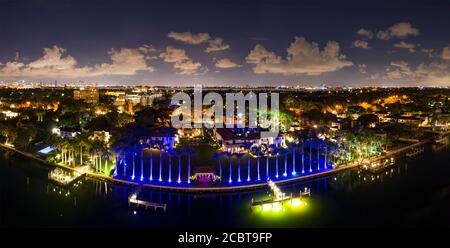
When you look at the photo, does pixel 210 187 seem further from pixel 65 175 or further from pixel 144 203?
pixel 65 175

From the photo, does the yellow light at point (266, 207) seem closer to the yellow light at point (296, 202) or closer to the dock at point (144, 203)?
the yellow light at point (296, 202)

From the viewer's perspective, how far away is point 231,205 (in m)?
9.78

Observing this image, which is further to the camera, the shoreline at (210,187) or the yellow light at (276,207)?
the shoreline at (210,187)

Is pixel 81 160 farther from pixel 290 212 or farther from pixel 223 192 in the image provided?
pixel 290 212

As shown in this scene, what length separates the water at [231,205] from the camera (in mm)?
8992

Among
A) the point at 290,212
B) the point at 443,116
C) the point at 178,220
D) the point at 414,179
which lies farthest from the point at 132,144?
the point at 443,116

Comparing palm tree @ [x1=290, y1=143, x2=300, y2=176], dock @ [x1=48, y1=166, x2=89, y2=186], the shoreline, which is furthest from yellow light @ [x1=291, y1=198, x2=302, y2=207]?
dock @ [x1=48, y1=166, x2=89, y2=186]

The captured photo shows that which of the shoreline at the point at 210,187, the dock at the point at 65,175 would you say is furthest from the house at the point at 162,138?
the shoreline at the point at 210,187

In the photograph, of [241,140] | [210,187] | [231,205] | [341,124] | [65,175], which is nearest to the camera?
[231,205]

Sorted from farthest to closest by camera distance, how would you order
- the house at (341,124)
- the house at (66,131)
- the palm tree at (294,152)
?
the house at (341,124), the house at (66,131), the palm tree at (294,152)

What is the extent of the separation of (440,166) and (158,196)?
36.6 feet

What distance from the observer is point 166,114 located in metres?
25.9

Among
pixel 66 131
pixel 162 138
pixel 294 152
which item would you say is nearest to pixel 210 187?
pixel 294 152
